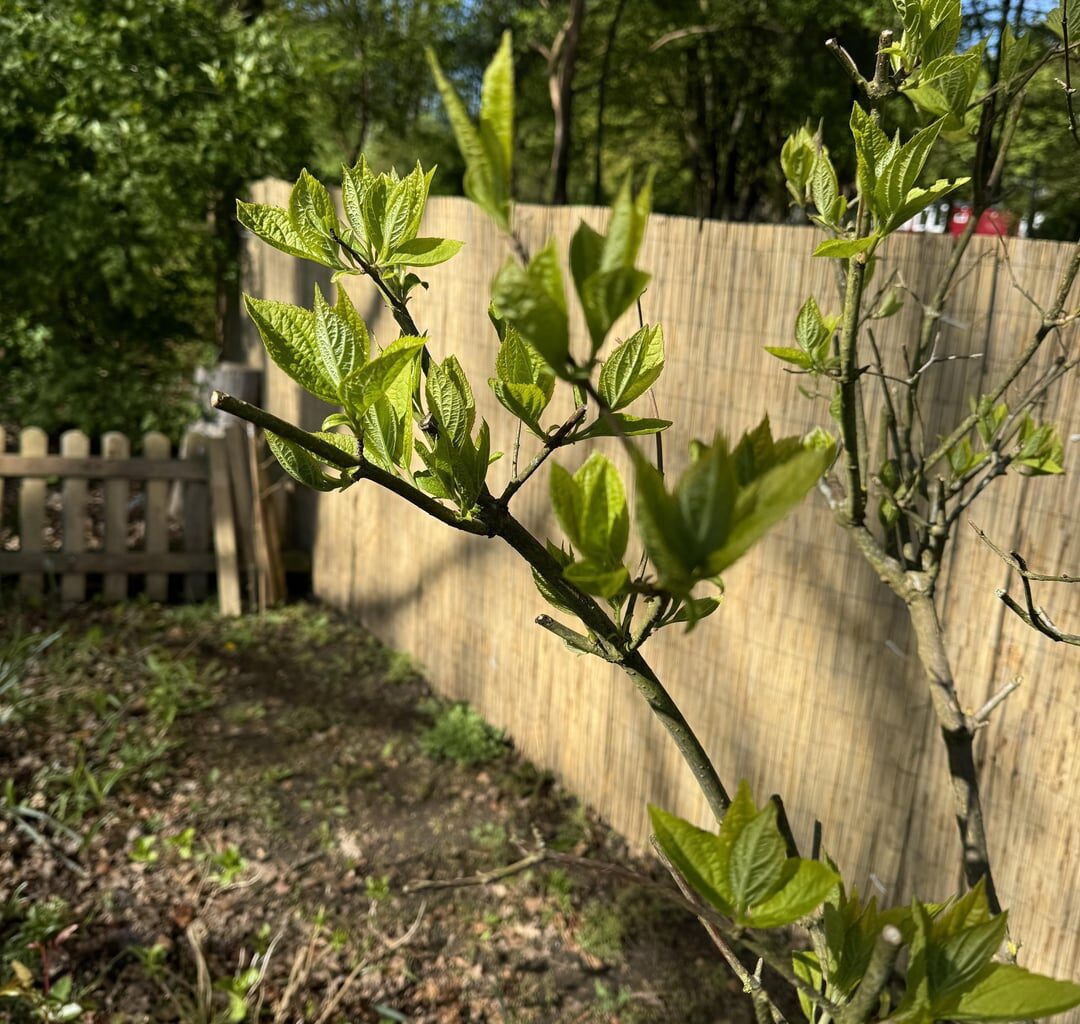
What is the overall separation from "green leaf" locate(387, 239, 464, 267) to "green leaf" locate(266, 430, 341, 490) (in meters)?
0.16

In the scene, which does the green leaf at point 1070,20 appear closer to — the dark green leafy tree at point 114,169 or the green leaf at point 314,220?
the green leaf at point 314,220

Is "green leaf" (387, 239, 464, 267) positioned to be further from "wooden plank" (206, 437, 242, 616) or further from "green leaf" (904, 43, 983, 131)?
"wooden plank" (206, 437, 242, 616)

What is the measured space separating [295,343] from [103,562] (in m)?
5.08

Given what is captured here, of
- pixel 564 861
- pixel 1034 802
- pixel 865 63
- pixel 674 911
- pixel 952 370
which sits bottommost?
pixel 674 911

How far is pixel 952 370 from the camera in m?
2.31

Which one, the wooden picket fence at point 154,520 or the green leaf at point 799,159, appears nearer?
the green leaf at point 799,159

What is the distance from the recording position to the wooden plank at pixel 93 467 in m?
5.02

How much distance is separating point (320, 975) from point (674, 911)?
114 cm

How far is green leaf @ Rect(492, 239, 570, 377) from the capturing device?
15.1 inches

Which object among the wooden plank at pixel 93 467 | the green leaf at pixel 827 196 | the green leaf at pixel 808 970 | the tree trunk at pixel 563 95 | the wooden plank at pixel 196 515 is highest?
the tree trunk at pixel 563 95

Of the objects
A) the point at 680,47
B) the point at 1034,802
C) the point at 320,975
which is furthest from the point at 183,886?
the point at 680,47

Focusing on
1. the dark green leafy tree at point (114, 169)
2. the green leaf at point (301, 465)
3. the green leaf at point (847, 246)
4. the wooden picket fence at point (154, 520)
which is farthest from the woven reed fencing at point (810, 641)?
the dark green leafy tree at point (114, 169)

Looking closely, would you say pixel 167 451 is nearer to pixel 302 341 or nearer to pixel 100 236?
pixel 100 236

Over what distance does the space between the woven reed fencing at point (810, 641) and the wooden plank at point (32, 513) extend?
2.39 meters
